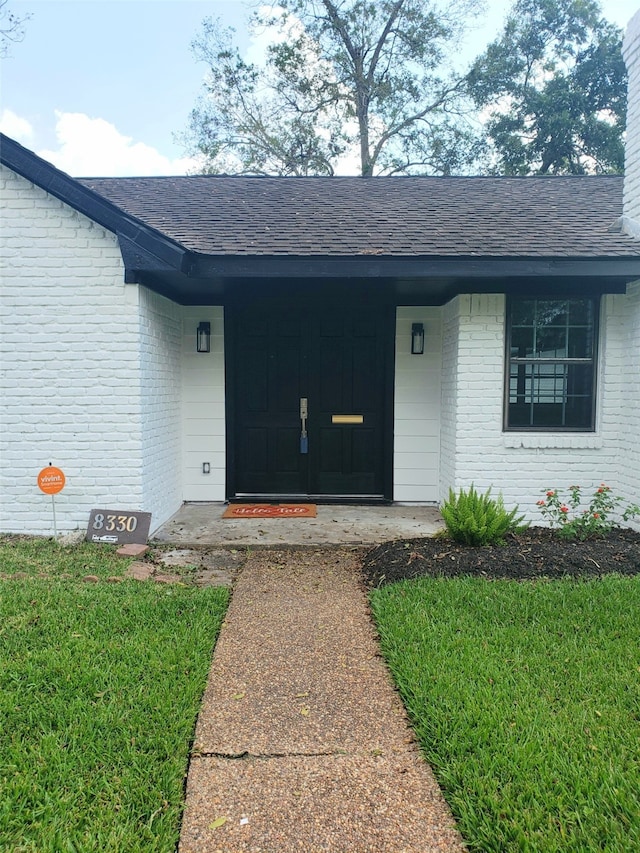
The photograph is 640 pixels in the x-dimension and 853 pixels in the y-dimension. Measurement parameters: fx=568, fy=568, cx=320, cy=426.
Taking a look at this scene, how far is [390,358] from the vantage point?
7094mm

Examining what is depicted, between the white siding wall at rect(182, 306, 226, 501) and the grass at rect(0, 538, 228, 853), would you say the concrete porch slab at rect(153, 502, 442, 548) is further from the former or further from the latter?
the grass at rect(0, 538, 228, 853)

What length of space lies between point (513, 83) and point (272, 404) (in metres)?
18.7

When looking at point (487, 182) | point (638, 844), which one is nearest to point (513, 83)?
point (487, 182)

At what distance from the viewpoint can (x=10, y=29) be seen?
1162 cm

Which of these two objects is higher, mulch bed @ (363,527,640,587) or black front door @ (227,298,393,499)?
black front door @ (227,298,393,499)

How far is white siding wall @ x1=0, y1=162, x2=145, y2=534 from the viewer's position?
541cm

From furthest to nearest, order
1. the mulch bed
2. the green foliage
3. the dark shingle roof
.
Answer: the dark shingle roof < the green foliage < the mulch bed

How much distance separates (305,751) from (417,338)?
17.6 ft

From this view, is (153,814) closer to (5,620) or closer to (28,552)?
(5,620)

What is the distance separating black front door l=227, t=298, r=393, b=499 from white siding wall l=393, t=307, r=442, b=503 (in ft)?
0.46

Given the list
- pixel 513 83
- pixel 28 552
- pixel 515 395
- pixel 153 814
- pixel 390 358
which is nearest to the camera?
pixel 153 814

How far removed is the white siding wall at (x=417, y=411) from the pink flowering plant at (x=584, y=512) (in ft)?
5.05

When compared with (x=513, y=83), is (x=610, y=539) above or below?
below

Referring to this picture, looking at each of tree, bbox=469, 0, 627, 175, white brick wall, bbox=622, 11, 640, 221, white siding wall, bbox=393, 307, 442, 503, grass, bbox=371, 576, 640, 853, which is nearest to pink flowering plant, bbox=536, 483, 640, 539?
grass, bbox=371, 576, 640, 853
